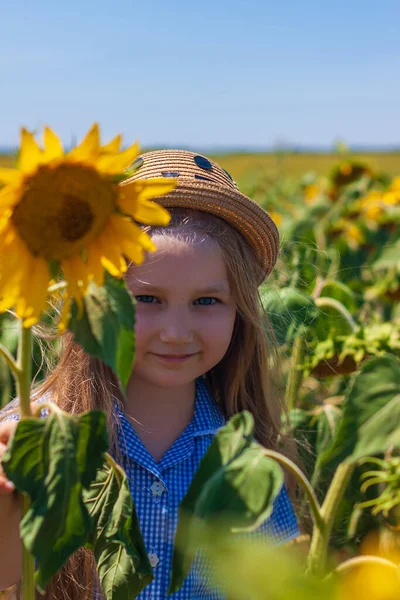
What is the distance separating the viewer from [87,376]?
3.50 feet

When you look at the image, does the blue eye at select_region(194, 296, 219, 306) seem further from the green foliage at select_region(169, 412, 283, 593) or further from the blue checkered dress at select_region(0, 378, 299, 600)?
the green foliage at select_region(169, 412, 283, 593)

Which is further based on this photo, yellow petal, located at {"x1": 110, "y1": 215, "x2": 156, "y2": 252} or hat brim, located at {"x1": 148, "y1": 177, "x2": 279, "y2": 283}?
hat brim, located at {"x1": 148, "y1": 177, "x2": 279, "y2": 283}

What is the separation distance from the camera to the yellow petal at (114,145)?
0.56m

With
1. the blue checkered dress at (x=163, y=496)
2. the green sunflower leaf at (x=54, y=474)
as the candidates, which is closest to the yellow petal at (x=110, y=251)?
the green sunflower leaf at (x=54, y=474)

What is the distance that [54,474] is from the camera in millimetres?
577

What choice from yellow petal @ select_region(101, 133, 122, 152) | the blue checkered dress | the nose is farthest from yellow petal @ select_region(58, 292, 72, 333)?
the blue checkered dress

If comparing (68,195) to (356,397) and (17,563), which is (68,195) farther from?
(17,563)

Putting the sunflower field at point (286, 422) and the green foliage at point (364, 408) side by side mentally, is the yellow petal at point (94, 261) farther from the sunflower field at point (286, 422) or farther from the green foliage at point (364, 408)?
the green foliage at point (364, 408)

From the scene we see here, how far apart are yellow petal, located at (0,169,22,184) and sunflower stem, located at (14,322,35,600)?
0.11 meters

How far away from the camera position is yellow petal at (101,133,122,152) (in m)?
0.56

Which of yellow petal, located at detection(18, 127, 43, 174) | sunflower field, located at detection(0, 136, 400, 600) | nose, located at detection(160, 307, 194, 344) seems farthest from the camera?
nose, located at detection(160, 307, 194, 344)

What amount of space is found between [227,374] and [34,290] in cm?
68

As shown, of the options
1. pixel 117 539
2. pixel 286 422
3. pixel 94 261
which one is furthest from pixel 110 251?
pixel 286 422

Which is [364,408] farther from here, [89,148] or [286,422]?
[286,422]
